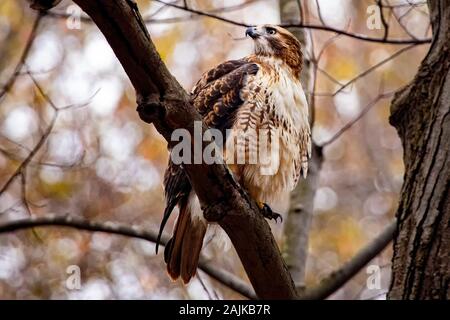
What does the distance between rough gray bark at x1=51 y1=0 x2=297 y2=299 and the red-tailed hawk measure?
3.65 ft

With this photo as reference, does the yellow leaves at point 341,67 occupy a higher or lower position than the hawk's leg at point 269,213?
higher

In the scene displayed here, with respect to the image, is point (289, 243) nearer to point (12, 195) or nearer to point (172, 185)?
point (172, 185)

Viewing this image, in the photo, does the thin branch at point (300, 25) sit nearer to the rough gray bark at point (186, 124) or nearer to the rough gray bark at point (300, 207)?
the rough gray bark at point (300, 207)

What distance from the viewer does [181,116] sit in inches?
130

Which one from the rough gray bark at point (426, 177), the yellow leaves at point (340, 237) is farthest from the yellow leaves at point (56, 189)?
the rough gray bark at point (426, 177)

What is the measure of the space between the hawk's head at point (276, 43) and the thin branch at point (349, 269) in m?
1.38

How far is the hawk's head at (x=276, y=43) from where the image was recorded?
18.4 ft

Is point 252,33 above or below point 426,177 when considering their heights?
above

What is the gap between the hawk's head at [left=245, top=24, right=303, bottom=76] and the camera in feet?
18.4

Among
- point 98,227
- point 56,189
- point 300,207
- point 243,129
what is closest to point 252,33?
point 243,129

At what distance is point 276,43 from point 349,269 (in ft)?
5.57

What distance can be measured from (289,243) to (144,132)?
5.25 metres

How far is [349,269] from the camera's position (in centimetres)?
502

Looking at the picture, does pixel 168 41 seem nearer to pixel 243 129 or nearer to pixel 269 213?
pixel 243 129
